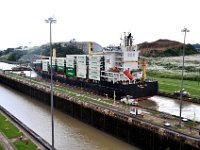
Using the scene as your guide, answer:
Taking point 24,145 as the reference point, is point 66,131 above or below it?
below

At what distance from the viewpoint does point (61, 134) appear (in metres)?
28.0

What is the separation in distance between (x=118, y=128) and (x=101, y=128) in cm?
341

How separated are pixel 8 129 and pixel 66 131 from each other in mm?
7064

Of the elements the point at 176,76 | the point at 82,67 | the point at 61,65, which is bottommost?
the point at 176,76

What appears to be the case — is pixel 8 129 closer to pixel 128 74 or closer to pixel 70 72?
pixel 128 74

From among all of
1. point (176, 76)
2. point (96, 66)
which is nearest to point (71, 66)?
point (96, 66)

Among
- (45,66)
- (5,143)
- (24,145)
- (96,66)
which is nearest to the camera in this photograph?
(24,145)

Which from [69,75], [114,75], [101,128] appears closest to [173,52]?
[69,75]

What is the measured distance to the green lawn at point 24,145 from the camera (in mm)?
19603

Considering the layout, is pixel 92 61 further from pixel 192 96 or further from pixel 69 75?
pixel 192 96

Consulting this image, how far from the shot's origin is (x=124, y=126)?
84.3 feet

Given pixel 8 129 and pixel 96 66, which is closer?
pixel 8 129

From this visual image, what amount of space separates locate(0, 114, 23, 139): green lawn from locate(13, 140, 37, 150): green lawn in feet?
5.99

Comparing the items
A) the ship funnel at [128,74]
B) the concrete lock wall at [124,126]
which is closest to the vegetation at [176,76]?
the ship funnel at [128,74]
